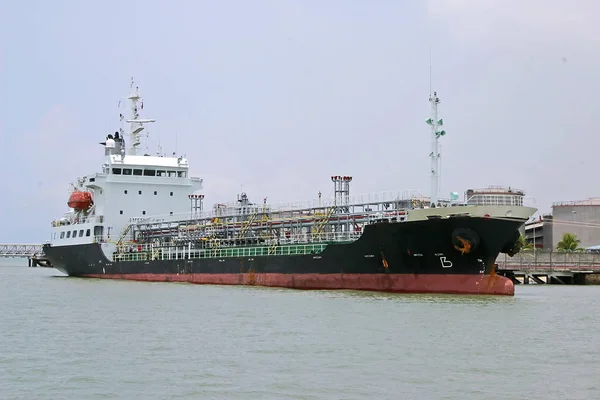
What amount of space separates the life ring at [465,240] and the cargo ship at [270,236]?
0.04m

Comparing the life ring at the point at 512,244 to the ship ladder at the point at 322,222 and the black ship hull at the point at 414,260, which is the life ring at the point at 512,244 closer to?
the black ship hull at the point at 414,260

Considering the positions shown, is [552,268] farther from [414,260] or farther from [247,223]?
[414,260]

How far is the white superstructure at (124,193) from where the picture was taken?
50.5m

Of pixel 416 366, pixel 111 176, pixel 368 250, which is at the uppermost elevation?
pixel 111 176

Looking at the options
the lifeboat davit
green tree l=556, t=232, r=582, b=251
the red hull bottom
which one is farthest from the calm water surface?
green tree l=556, t=232, r=582, b=251

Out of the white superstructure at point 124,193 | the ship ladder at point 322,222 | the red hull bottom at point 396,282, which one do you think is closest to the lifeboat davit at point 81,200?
the white superstructure at point 124,193

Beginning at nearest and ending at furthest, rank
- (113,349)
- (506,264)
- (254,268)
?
1. (113,349)
2. (254,268)
3. (506,264)

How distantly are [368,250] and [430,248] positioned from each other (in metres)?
2.73

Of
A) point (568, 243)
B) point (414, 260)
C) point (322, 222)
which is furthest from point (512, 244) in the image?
point (568, 243)

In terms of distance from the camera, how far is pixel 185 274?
43688mm

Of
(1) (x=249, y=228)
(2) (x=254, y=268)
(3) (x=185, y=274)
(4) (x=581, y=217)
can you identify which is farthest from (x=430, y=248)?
(4) (x=581, y=217)

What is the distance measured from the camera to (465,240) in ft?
96.6

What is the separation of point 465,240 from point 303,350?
13006 millimetres

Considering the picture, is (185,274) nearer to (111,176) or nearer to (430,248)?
(111,176)
